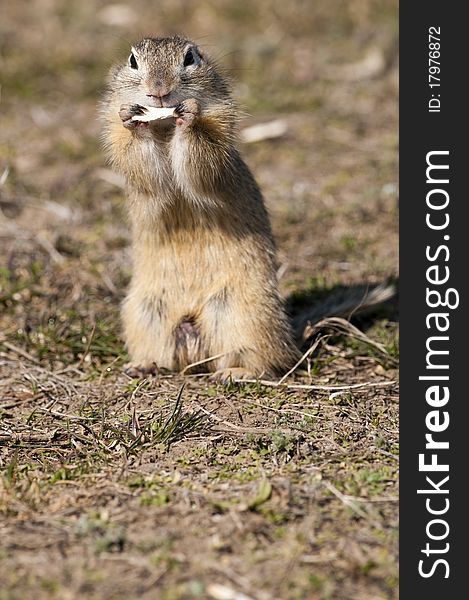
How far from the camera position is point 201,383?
569cm

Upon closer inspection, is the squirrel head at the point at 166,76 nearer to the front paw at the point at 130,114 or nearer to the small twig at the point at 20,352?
the front paw at the point at 130,114

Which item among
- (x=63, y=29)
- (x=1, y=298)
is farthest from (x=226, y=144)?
(x=63, y=29)

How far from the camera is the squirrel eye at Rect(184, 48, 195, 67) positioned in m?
5.49

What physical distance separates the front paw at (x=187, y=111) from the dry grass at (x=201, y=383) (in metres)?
1.52

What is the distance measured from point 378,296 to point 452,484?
2039mm

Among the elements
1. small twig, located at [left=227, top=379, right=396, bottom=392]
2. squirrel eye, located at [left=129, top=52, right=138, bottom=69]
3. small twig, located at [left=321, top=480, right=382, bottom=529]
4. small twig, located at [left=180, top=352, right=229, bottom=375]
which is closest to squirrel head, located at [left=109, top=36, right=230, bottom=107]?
squirrel eye, located at [left=129, top=52, right=138, bottom=69]

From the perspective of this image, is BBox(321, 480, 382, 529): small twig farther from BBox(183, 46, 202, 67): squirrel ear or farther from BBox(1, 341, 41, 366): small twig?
BBox(183, 46, 202, 67): squirrel ear

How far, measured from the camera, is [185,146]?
212 inches

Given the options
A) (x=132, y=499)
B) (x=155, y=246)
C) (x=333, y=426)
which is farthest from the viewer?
(x=155, y=246)

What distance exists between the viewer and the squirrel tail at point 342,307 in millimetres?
6277

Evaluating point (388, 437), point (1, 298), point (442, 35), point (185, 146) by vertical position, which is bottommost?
point (388, 437)

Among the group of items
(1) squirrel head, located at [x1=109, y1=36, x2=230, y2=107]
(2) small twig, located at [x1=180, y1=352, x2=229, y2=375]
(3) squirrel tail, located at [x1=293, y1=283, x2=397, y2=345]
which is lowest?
(2) small twig, located at [x1=180, y1=352, x2=229, y2=375]

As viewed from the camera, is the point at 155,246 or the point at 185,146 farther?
the point at 155,246

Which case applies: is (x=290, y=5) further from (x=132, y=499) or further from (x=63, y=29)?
(x=132, y=499)
